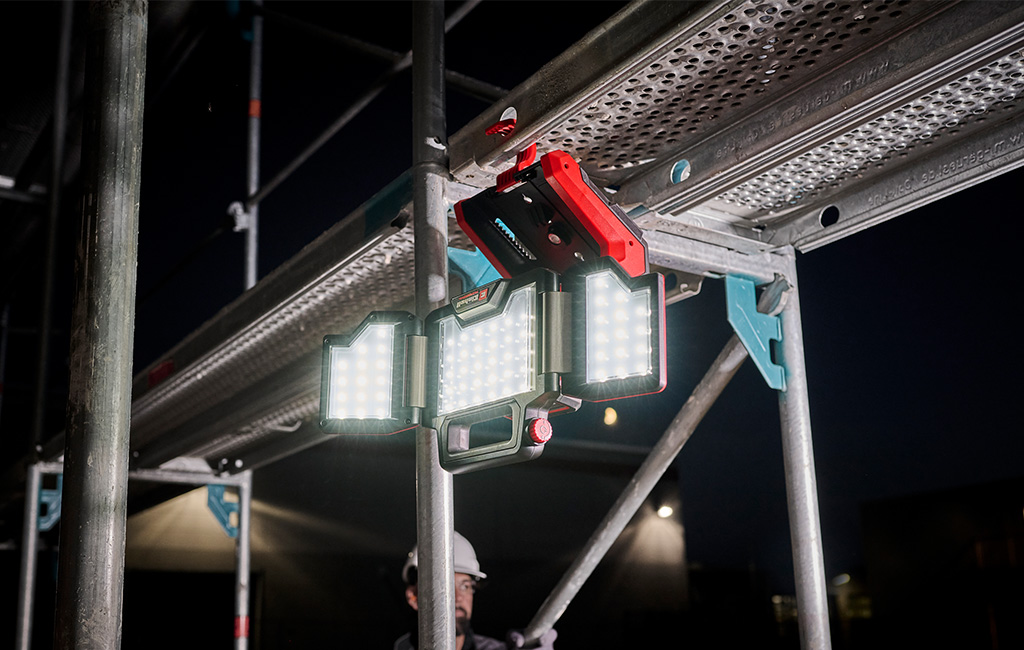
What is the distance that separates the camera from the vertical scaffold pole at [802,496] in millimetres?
2588

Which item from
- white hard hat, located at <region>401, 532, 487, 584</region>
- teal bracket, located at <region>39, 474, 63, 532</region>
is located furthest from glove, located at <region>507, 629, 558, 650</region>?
teal bracket, located at <region>39, 474, 63, 532</region>

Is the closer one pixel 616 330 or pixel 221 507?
pixel 616 330

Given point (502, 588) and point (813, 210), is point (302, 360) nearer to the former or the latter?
point (813, 210)

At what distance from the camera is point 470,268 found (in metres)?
2.47

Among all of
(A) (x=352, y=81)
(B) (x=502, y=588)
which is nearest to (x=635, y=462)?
(B) (x=502, y=588)

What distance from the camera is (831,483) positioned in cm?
2681

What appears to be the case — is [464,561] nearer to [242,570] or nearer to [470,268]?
[470,268]

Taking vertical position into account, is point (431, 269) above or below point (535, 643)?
above

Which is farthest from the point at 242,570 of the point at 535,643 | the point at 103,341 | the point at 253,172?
the point at 103,341

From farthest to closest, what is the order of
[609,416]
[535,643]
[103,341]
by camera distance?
[609,416] < [535,643] < [103,341]

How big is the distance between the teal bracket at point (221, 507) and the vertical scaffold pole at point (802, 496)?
13.3 feet

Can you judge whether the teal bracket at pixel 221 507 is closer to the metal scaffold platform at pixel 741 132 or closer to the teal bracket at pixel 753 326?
the metal scaffold platform at pixel 741 132

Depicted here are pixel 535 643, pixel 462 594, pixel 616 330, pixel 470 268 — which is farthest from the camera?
pixel 462 594

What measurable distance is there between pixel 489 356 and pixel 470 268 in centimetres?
60
